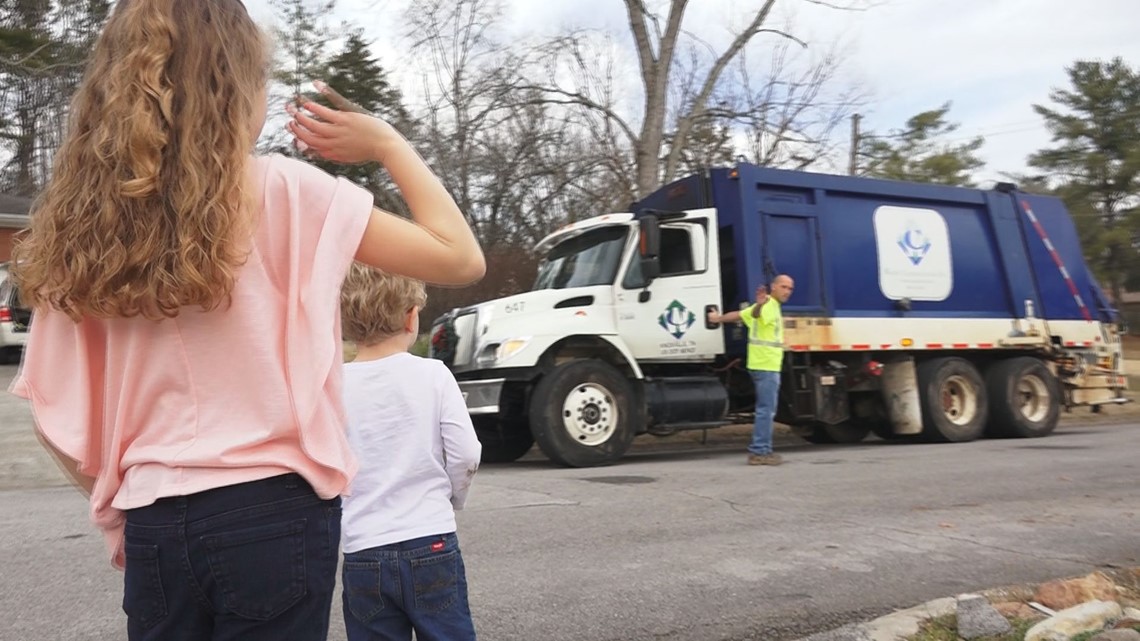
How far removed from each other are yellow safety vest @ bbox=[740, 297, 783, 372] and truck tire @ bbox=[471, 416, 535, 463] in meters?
2.53

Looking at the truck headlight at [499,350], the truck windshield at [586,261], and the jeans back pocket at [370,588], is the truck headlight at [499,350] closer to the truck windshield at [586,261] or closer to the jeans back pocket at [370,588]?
the truck windshield at [586,261]

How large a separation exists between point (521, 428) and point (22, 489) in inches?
188

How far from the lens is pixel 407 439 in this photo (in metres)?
2.72

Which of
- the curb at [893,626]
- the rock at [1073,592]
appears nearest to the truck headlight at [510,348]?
the curb at [893,626]

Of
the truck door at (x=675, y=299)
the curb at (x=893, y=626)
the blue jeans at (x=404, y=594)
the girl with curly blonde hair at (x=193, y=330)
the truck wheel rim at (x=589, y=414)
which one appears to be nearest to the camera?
the girl with curly blonde hair at (x=193, y=330)

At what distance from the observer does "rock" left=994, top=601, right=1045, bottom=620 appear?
162 inches

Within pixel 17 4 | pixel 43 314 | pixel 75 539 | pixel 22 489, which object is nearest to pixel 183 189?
pixel 43 314

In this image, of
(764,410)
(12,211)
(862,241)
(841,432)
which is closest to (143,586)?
(764,410)

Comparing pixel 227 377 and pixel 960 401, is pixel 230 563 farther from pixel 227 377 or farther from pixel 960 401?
pixel 960 401

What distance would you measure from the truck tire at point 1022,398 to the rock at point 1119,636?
A: 9.66m

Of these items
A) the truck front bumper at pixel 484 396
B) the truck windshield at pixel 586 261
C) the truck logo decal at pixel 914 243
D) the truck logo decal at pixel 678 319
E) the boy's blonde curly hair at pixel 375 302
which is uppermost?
the truck logo decal at pixel 914 243

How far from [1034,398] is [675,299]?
5765 mm

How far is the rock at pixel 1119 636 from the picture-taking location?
137 inches

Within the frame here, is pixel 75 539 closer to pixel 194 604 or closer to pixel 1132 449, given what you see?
pixel 194 604
